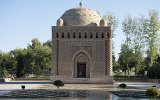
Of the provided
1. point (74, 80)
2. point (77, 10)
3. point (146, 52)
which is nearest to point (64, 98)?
point (74, 80)

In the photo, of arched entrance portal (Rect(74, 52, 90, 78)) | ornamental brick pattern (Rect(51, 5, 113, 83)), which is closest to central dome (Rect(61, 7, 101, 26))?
ornamental brick pattern (Rect(51, 5, 113, 83))

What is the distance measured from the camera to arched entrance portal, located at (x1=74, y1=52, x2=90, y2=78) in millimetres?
42562

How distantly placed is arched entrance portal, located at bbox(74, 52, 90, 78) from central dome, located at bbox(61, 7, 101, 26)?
366 centimetres

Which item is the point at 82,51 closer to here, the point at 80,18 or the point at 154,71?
the point at 80,18

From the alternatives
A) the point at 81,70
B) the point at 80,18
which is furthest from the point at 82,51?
the point at 80,18

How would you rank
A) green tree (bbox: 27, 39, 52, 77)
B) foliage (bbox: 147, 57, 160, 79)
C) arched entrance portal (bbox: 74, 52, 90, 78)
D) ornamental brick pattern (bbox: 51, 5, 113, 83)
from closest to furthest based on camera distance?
ornamental brick pattern (bbox: 51, 5, 113, 83)
arched entrance portal (bbox: 74, 52, 90, 78)
foliage (bbox: 147, 57, 160, 79)
green tree (bbox: 27, 39, 52, 77)

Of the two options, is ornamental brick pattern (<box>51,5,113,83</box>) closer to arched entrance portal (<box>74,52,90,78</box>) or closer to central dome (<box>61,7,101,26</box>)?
arched entrance portal (<box>74,52,90,78</box>)

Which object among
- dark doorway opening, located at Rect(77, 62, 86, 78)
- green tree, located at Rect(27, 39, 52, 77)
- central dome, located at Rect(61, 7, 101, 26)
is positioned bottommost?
dark doorway opening, located at Rect(77, 62, 86, 78)

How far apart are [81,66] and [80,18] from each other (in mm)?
5604

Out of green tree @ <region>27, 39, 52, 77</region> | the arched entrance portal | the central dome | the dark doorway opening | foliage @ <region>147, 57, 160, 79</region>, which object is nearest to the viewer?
the arched entrance portal

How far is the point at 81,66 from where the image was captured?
42.9 meters

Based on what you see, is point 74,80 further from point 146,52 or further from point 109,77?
point 146,52

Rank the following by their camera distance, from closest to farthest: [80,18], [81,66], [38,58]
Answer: [81,66]
[80,18]
[38,58]

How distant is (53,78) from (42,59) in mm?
20143
